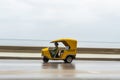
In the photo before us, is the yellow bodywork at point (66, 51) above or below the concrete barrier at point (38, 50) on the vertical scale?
above

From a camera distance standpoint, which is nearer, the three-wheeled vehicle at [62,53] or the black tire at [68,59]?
the three-wheeled vehicle at [62,53]

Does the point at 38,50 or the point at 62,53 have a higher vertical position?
the point at 62,53

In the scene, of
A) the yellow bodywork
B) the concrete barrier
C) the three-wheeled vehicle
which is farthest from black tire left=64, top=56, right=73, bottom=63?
the concrete barrier

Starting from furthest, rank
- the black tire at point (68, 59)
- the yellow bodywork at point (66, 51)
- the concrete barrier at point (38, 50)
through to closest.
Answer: the concrete barrier at point (38, 50) < the black tire at point (68, 59) < the yellow bodywork at point (66, 51)

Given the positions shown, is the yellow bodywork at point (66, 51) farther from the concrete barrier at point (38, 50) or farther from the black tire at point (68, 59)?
the concrete barrier at point (38, 50)

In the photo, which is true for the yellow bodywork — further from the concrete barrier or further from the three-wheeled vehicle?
the concrete barrier

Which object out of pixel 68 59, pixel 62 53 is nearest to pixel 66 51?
pixel 62 53

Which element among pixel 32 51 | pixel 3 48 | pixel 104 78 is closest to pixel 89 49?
pixel 32 51

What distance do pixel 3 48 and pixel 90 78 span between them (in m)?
23.4

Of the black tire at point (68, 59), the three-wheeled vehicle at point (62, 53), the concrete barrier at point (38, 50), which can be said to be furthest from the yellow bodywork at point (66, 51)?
the concrete barrier at point (38, 50)

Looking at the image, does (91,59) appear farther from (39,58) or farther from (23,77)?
(23,77)

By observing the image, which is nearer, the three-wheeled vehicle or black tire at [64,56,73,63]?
the three-wheeled vehicle

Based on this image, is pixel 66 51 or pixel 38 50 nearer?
pixel 66 51

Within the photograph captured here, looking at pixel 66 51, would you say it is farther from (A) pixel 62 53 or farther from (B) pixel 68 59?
(B) pixel 68 59
